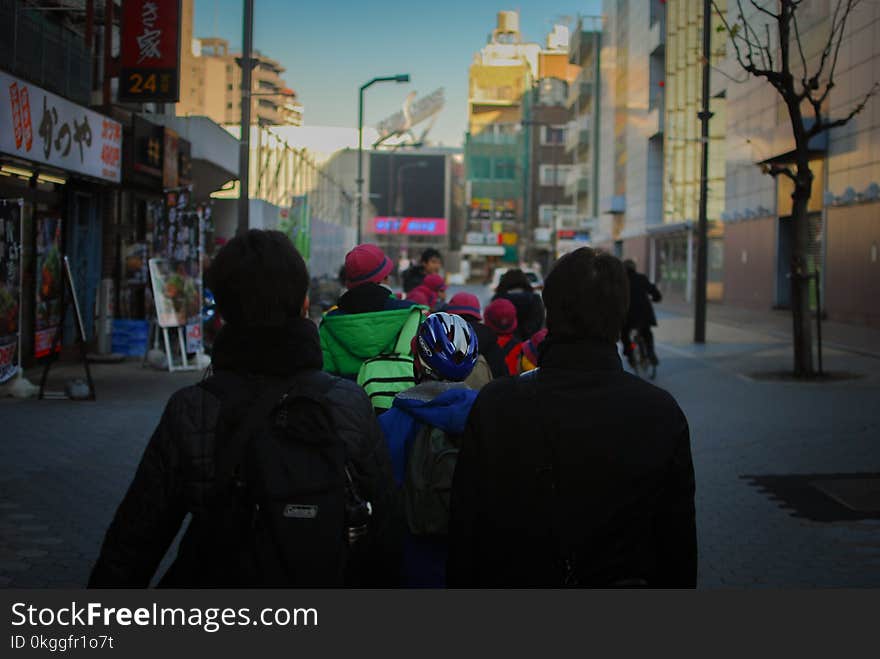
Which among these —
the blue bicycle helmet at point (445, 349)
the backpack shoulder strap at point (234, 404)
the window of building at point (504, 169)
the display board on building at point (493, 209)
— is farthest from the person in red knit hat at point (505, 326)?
the window of building at point (504, 169)

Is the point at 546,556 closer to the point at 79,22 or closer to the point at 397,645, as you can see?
the point at 397,645

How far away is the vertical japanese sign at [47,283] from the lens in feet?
48.5

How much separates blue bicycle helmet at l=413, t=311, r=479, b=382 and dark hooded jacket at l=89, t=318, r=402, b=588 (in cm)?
99

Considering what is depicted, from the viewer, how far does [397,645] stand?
8.39 ft

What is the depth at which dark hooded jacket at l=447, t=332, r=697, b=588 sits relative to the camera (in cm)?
279

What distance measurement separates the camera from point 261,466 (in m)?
2.49

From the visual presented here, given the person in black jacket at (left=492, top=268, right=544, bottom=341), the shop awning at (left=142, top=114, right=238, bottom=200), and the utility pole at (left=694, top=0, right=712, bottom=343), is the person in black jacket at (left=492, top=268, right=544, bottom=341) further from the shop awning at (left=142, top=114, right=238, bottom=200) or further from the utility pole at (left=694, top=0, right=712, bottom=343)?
the shop awning at (left=142, top=114, right=238, bottom=200)

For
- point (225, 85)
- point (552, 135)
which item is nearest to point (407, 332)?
point (552, 135)

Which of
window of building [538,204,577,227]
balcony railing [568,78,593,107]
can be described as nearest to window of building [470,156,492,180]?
window of building [538,204,577,227]

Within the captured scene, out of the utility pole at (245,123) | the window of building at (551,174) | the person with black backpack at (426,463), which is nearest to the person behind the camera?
the person with black backpack at (426,463)

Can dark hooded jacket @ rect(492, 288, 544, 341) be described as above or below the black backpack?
above

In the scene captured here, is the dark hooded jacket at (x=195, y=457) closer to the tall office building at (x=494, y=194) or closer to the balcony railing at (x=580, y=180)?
the balcony railing at (x=580, y=180)

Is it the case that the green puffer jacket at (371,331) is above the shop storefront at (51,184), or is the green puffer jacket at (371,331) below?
below

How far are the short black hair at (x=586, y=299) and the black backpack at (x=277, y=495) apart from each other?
707 millimetres
